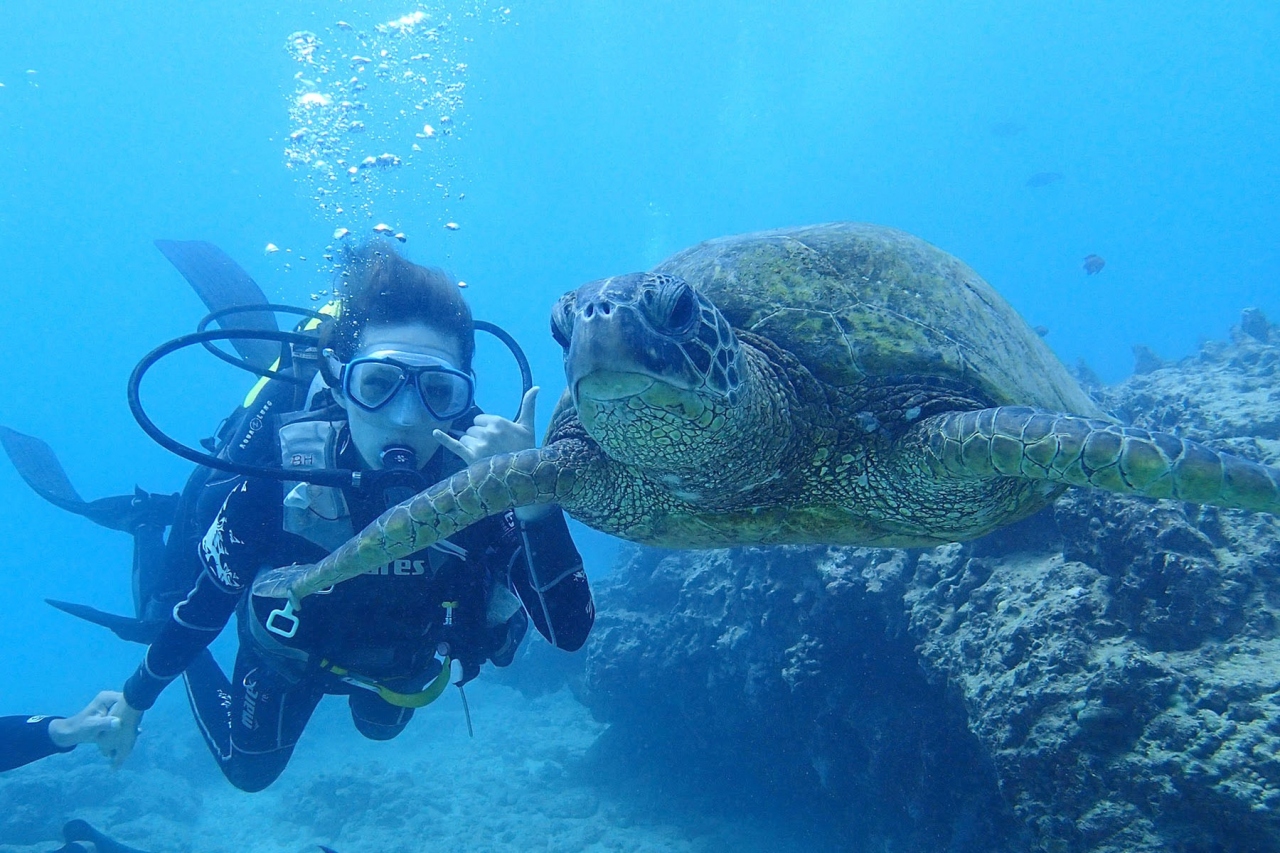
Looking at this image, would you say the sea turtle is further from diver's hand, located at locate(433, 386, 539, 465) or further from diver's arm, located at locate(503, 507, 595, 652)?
diver's arm, located at locate(503, 507, 595, 652)

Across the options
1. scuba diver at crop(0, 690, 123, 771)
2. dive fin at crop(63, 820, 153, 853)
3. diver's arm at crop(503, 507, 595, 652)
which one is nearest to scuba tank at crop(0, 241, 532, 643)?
diver's arm at crop(503, 507, 595, 652)

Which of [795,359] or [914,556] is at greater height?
[914,556]

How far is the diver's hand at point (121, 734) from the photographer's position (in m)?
4.82

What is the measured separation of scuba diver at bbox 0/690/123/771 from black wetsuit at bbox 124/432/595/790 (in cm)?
43

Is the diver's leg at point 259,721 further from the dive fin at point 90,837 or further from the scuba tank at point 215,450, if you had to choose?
the dive fin at point 90,837

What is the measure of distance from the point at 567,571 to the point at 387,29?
49.0 m

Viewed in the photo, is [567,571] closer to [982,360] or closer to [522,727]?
[982,360]

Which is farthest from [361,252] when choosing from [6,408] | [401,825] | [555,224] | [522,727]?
[6,408]

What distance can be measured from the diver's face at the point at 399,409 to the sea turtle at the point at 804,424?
1064 mm

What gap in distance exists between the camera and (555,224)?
109500 mm

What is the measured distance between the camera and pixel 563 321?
7.62 feet

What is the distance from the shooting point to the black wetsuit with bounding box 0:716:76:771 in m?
5.02

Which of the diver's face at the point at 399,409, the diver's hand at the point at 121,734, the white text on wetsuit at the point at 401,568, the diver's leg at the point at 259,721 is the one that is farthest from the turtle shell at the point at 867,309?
the diver's hand at the point at 121,734

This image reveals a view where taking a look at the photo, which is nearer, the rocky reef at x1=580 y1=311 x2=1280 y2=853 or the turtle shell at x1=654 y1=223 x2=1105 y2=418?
the turtle shell at x1=654 y1=223 x2=1105 y2=418
